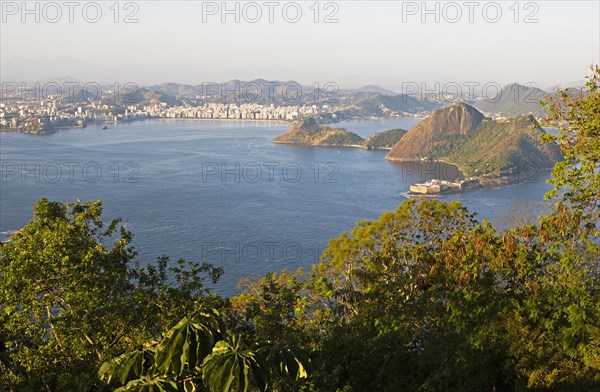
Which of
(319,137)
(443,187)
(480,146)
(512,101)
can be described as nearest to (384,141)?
(319,137)

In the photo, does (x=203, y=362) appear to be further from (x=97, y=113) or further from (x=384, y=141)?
(x=97, y=113)

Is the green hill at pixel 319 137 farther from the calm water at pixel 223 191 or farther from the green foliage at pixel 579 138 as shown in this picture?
the green foliage at pixel 579 138

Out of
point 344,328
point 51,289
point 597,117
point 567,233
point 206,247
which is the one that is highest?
point 597,117

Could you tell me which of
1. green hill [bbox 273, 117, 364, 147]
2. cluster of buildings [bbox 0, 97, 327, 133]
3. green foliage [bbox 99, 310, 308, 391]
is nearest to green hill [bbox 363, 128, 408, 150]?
green hill [bbox 273, 117, 364, 147]

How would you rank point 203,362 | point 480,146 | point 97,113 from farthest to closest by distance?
point 97,113
point 480,146
point 203,362

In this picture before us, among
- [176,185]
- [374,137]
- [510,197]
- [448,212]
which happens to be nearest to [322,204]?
[176,185]

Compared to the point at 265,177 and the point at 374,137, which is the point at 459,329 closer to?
the point at 265,177

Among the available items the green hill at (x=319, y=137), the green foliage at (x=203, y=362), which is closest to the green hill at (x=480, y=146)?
the green hill at (x=319, y=137)
